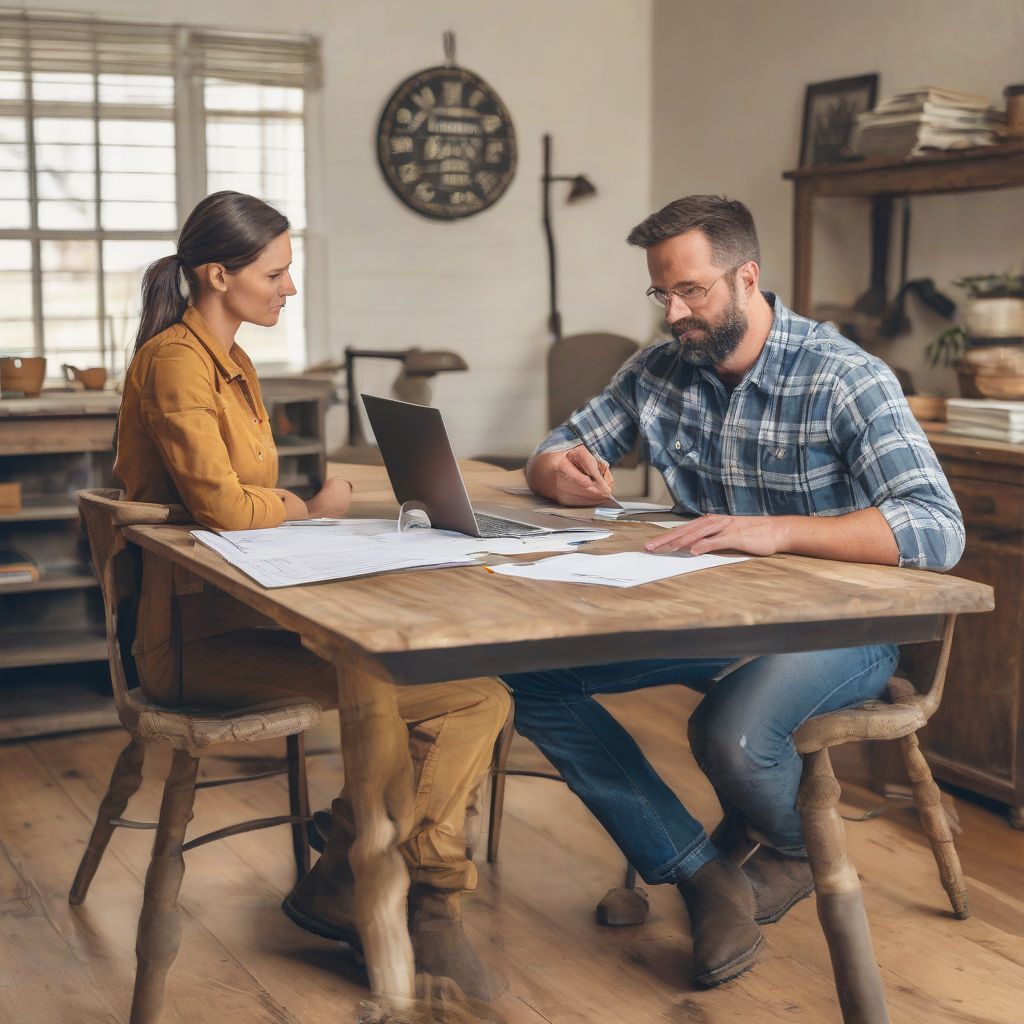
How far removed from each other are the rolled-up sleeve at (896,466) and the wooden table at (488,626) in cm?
12

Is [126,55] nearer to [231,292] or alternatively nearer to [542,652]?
[231,292]

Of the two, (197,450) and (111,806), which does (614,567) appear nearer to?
(197,450)

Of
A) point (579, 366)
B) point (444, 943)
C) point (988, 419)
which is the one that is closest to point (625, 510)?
point (444, 943)

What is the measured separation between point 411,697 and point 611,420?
36.4 inches

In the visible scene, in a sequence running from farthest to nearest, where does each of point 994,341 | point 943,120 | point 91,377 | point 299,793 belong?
point 91,377
point 943,120
point 994,341
point 299,793

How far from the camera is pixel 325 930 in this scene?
8.21ft

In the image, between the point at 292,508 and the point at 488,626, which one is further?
the point at 292,508

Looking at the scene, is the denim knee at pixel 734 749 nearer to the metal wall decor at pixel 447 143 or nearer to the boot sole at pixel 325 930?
the boot sole at pixel 325 930

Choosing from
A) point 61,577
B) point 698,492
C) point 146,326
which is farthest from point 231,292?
point 61,577

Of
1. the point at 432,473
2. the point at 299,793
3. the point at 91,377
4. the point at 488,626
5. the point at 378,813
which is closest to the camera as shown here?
the point at 488,626

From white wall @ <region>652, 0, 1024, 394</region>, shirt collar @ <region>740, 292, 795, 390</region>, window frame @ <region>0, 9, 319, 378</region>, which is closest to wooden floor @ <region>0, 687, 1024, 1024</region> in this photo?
shirt collar @ <region>740, 292, 795, 390</region>

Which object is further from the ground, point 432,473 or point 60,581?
point 432,473

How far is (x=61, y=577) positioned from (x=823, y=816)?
8.53 ft

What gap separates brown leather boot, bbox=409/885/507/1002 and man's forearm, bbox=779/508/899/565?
0.83m
